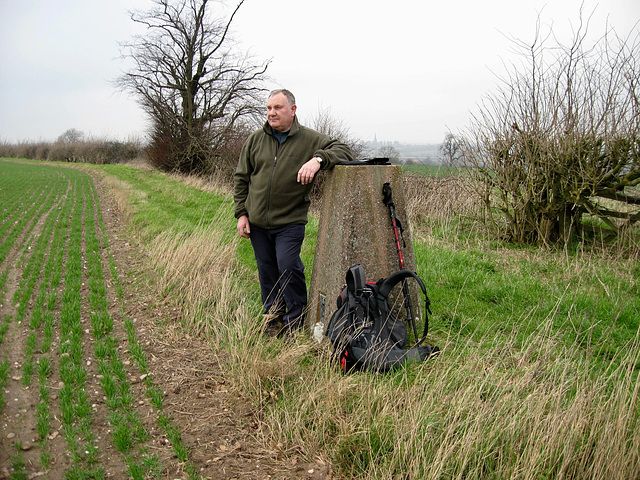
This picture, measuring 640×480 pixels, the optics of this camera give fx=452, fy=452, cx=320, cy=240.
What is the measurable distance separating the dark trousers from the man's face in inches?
37.8

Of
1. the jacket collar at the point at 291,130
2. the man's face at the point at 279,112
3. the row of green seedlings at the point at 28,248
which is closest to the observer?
the row of green seedlings at the point at 28,248

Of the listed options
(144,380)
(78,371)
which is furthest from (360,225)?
(78,371)

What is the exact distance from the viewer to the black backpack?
11.2ft

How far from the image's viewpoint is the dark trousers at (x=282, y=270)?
4363mm

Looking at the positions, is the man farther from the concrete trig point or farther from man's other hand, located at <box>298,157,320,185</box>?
the concrete trig point

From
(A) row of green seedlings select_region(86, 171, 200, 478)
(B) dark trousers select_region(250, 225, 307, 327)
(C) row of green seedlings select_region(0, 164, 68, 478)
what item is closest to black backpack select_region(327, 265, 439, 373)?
(B) dark trousers select_region(250, 225, 307, 327)

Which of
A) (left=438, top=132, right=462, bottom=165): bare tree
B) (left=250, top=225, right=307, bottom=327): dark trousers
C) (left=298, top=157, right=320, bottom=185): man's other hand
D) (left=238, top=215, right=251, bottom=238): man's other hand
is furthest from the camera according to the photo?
(left=438, top=132, right=462, bottom=165): bare tree

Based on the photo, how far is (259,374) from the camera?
3.69 metres

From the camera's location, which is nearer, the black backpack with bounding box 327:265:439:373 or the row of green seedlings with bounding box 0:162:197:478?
the row of green seedlings with bounding box 0:162:197:478

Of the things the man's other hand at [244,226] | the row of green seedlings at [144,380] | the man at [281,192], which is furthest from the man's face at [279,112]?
the row of green seedlings at [144,380]

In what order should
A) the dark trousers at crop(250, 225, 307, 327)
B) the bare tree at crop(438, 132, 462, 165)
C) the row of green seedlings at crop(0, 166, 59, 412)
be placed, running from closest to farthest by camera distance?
the dark trousers at crop(250, 225, 307, 327)
the row of green seedlings at crop(0, 166, 59, 412)
the bare tree at crop(438, 132, 462, 165)

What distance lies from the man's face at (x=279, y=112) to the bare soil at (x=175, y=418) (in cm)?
224

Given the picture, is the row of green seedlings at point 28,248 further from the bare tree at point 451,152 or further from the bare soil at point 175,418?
the bare tree at point 451,152

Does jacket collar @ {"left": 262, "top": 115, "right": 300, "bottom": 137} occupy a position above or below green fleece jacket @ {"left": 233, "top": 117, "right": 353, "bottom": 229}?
above
